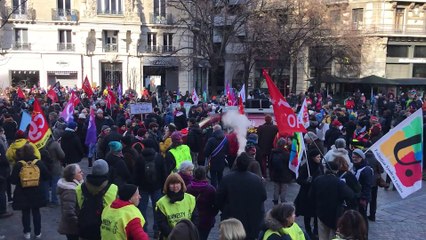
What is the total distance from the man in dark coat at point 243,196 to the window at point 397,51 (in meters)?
37.4

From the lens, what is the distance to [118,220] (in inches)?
164

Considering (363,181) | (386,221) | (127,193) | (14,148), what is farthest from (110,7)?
(127,193)

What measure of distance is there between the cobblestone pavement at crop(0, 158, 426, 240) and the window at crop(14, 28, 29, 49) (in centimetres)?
Result: 3382

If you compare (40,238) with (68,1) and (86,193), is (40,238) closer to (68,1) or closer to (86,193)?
(86,193)

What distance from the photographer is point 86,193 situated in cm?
485

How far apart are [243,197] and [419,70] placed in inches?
1544

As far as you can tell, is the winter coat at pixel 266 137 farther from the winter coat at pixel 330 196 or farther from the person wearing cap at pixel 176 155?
the winter coat at pixel 330 196

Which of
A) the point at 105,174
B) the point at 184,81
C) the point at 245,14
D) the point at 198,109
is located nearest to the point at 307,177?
the point at 105,174

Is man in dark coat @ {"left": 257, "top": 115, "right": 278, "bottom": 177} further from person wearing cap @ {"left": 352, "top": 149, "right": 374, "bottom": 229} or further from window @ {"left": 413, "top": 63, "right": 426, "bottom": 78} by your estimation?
window @ {"left": 413, "top": 63, "right": 426, "bottom": 78}

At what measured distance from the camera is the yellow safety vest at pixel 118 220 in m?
4.15

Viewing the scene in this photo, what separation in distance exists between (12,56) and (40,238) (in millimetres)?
34995

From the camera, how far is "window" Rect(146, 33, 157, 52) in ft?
135

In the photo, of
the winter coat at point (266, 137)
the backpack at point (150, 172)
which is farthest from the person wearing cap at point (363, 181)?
the winter coat at point (266, 137)

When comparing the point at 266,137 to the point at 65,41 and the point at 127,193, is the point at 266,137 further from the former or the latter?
the point at 65,41
